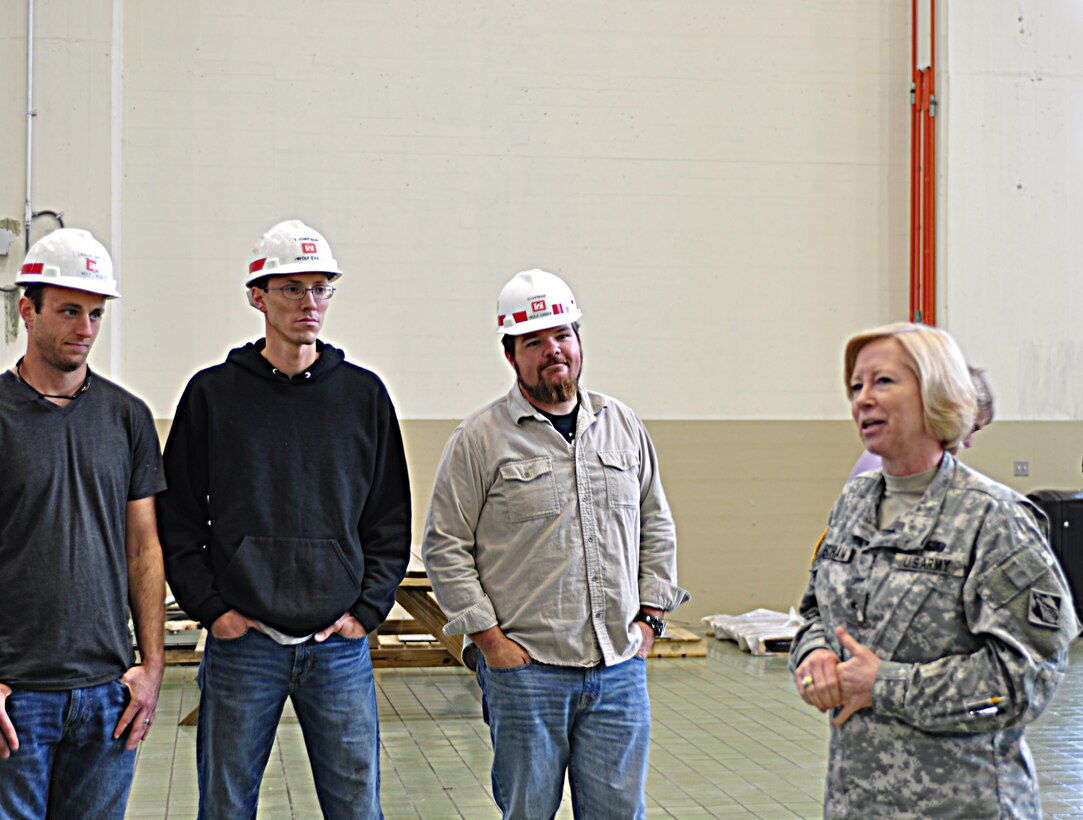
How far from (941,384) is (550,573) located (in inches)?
47.6

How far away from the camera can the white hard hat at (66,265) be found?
8.89ft

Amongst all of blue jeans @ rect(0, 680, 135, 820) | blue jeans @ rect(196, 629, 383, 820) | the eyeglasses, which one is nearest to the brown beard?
the eyeglasses

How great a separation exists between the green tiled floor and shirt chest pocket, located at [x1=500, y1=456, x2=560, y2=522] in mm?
1940

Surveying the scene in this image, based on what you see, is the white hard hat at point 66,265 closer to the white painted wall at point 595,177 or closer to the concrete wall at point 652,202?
the white painted wall at point 595,177

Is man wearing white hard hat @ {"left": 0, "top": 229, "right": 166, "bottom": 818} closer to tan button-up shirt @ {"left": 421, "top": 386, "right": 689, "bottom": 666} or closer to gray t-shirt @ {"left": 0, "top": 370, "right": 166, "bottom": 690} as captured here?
gray t-shirt @ {"left": 0, "top": 370, "right": 166, "bottom": 690}

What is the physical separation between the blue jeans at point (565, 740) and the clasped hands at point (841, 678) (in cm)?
83

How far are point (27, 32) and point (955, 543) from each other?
736 cm

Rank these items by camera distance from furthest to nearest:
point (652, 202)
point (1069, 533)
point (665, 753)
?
1. point (652, 202)
2. point (1069, 533)
3. point (665, 753)

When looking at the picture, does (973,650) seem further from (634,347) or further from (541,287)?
(634,347)

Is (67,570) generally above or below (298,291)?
below

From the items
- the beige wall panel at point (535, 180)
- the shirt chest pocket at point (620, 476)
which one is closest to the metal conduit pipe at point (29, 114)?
the beige wall panel at point (535, 180)

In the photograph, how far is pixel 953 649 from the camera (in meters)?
2.13

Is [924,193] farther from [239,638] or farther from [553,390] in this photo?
[239,638]

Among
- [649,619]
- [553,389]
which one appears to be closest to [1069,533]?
[649,619]
